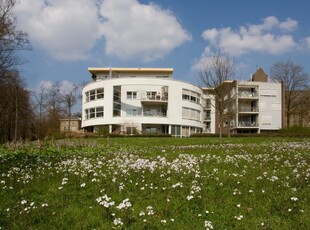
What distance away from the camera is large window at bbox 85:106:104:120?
6094 centimetres

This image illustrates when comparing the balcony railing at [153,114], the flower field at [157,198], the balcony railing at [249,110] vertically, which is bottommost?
the flower field at [157,198]

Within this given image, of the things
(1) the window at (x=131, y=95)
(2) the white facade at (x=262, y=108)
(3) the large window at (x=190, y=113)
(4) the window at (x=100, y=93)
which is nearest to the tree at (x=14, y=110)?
(4) the window at (x=100, y=93)

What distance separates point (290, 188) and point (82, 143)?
16.5m

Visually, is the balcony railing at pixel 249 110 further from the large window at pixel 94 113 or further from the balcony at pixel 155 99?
the large window at pixel 94 113

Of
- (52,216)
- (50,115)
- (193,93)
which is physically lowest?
(52,216)

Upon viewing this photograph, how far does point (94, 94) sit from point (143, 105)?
10.3 meters

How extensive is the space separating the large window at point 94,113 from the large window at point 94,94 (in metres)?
2.19

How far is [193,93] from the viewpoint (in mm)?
64375

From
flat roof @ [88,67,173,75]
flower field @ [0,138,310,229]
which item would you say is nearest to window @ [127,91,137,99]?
flat roof @ [88,67,173,75]

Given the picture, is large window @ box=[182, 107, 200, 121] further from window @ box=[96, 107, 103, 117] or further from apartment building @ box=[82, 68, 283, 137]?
window @ box=[96, 107, 103, 117]

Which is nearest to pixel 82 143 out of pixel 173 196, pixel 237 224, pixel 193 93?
pixel 173 196

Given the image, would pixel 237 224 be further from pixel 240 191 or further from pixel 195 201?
pixel 240 191

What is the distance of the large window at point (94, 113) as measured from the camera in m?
60.9

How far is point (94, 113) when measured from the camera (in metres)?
62.1
